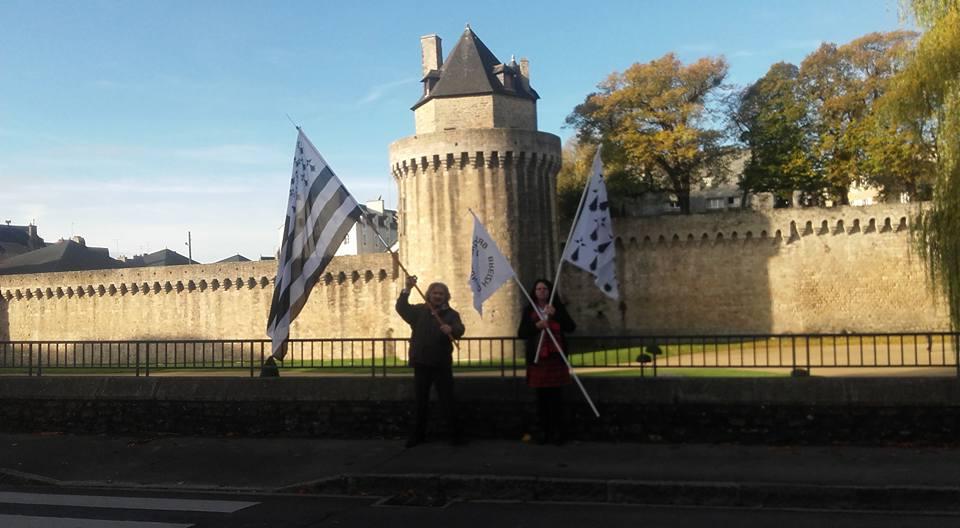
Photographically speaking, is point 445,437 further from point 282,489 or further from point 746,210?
point 746,210

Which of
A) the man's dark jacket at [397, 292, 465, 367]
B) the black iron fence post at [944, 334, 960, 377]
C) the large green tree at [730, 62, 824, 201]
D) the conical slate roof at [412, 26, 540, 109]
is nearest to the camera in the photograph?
the man's dark jacket at [397, 292, 465, 367]

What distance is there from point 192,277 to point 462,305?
15585 millimetres

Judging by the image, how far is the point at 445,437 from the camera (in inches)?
412

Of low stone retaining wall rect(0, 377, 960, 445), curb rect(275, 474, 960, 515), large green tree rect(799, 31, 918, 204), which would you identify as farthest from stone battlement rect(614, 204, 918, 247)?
curb rect(275, 474, 960, 515)

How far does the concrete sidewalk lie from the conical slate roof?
19601 millimetres

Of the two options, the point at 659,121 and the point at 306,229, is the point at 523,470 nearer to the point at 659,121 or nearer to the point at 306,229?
the point at 306,229

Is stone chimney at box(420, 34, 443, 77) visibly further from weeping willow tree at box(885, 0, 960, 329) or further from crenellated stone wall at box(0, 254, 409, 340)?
weeping willow tree at box(885, 0, 960, 329)

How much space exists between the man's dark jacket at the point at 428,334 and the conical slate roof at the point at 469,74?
64.8 ft

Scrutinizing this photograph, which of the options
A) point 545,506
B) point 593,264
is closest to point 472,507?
point 545,506

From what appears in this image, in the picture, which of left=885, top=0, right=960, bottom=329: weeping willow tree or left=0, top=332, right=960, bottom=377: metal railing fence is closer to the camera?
left=0, top=332, right=960, bottom=377: metal railing fence

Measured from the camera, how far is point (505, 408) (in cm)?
1044

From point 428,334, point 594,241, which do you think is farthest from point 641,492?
point 594,241

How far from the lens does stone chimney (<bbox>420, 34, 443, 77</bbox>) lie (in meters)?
31.5

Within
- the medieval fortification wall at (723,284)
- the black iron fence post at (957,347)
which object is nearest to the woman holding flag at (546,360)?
the black iron fence post at (957,347)
